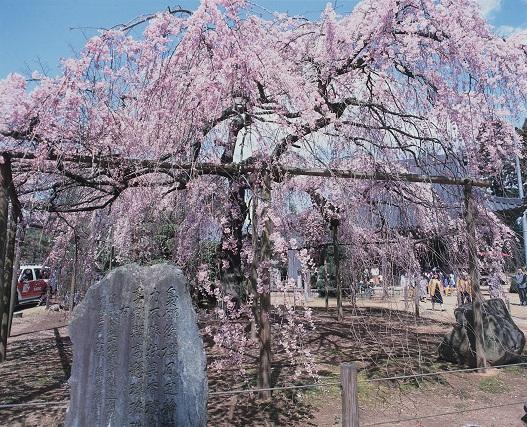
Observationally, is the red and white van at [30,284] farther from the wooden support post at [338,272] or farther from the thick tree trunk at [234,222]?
the thick tree trunk at [234,222]

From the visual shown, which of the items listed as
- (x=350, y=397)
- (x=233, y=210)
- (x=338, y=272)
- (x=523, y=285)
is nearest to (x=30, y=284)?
(x=338, y=272)

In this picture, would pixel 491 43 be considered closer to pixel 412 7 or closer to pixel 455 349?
pixel 412 7

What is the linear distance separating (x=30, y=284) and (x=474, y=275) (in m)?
20.5

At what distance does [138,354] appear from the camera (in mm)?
3148

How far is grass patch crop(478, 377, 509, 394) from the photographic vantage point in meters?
6.41

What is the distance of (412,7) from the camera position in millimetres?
6039

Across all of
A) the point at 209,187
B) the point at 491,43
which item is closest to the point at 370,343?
the point at 209,187

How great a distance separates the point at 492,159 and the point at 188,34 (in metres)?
5.40

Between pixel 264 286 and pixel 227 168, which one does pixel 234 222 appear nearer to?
pixel 227 168

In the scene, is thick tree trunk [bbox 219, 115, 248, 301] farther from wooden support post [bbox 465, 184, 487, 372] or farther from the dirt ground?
wooden support post [bbox 465, 184, 487, 372]

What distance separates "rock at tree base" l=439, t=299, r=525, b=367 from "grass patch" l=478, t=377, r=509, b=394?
53 centimetres

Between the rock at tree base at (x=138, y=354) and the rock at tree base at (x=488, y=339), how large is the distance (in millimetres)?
5904

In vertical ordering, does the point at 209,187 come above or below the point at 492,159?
below

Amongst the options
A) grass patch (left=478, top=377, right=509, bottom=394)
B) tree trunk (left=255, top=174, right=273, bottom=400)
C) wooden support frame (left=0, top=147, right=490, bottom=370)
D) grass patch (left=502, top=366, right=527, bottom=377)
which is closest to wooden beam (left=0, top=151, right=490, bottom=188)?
wooden support frame (left=0, top=147, right=490, bottom=370)
